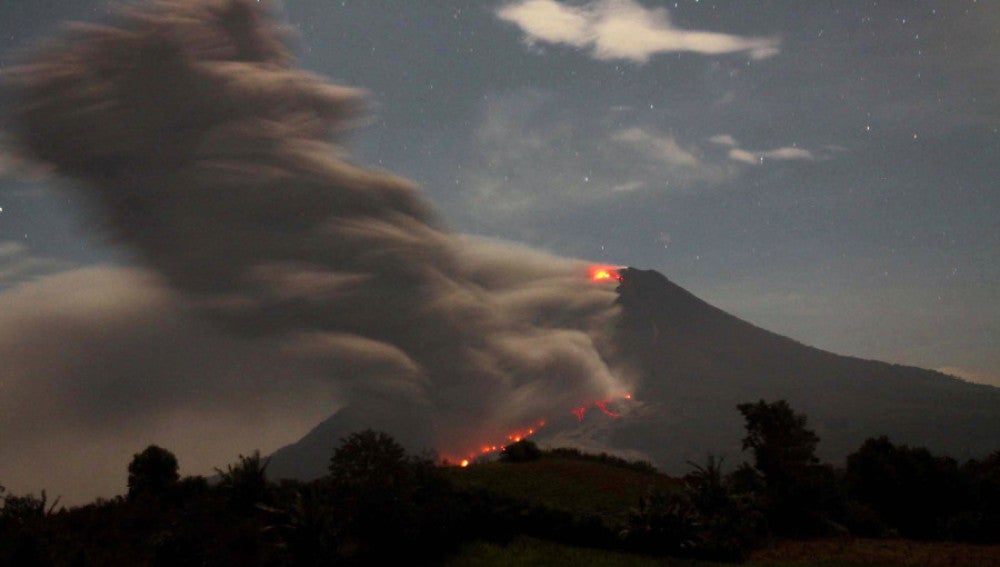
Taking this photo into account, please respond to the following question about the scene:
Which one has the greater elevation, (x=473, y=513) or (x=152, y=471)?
(x=152, y=471)

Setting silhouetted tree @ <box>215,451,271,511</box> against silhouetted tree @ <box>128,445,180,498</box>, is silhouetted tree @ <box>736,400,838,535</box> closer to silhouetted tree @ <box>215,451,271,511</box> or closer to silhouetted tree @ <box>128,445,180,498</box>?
silhouetted tree @ <box>215,451,271,511</box>

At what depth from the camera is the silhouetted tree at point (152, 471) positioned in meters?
24.8

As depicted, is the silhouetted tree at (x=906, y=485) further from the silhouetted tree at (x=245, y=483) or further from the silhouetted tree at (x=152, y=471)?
the silhouetted tree at (x=152, y=471)

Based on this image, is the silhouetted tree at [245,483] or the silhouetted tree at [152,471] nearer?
the silhouetted tree at [245,483]

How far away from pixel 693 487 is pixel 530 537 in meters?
5.06

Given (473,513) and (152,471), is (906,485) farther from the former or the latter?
(152,471)

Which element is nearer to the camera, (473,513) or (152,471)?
(473,513)

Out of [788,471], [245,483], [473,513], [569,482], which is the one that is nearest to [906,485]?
[788,471]

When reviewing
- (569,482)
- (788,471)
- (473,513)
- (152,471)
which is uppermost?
(152,471)

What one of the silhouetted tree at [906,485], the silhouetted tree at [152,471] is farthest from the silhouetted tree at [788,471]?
the silhouetted tree at [152,471]

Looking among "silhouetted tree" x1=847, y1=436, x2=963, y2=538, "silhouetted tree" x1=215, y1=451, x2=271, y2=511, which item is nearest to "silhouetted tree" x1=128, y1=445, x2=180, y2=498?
"silhouetted tree" x1=215, y1=451, x2=271, y2=511

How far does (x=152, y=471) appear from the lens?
25344 millimetres

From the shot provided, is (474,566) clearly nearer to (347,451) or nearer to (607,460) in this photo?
(347,451)

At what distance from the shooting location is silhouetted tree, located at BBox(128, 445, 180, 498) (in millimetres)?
24844
